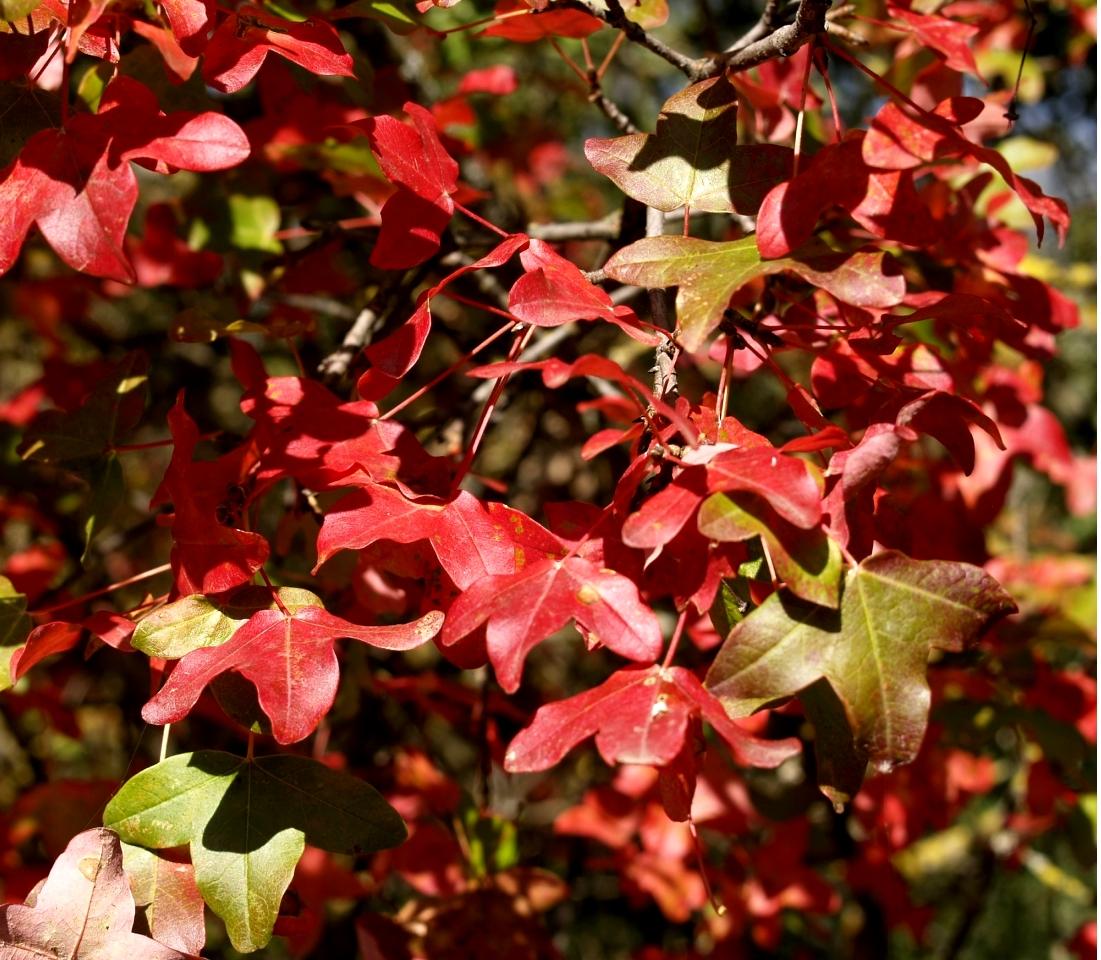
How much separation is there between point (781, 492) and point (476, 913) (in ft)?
2.86

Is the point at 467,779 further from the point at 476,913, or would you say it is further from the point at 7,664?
the point at 7,664

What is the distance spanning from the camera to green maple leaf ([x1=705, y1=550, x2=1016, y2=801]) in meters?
0.71

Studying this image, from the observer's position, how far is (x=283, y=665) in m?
0.77

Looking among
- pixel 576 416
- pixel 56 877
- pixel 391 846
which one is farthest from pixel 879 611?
pixel 576 416

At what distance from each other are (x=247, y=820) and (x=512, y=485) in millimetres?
1215

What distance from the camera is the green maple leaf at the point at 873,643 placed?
71 centimetres

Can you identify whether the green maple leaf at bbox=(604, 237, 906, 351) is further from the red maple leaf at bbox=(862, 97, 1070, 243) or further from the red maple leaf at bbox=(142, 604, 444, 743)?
the red maple leaf at bbox=(142, 604, 444, 743)

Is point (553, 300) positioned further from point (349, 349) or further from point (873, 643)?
point (349, 349)

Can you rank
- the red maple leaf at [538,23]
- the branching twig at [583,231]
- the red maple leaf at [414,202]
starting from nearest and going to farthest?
the red maple leaf at [414,202]
the red maple leaf at [538,23]
the branching twig at [583,231]

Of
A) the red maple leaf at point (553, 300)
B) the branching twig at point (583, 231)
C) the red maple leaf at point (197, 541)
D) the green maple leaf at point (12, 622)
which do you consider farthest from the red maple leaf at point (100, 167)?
the branching twig at point (583, 231)

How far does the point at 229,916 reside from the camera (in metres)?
0.80

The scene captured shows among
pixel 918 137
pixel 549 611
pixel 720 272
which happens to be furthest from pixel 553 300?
pixel 918 137

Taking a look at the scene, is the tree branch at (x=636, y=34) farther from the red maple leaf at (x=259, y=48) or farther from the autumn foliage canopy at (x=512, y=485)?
the red maple leaf at (x=259, y=48)

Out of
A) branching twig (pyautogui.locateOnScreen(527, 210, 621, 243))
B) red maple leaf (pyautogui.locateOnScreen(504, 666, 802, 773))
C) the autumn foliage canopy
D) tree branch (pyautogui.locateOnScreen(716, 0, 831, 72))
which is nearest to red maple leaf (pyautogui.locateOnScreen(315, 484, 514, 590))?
the autumn foliage canopy
